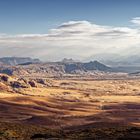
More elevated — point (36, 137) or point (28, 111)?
point (36, 137)

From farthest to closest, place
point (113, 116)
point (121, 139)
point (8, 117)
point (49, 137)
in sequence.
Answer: point (113, 116) < point (8, 117) < point (49, 137) < point (121, 139)

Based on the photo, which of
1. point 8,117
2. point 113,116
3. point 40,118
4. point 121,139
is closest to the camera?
point 121,139

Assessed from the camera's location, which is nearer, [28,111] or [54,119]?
[54,119]

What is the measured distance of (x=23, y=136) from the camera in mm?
58500

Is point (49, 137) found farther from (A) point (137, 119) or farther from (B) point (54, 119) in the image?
(A) point (137, 119)

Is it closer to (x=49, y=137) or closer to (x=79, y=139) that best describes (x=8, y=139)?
(x=49, y=137)

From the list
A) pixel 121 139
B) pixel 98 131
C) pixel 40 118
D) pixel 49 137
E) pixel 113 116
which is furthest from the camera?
pixel 113 116

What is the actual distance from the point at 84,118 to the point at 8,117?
35947 mm

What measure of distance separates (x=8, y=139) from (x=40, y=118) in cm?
10918

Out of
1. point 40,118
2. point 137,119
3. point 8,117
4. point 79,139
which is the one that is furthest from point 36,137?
point 137,119

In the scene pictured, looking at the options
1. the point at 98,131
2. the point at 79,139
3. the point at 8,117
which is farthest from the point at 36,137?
the point at 8,117

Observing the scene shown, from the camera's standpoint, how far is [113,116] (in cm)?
19788

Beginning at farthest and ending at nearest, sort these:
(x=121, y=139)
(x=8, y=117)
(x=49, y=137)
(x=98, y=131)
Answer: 1. (x=8, y=117)
2. (x=98, y=131)
3. (x=49, y=137)
4. (x=121, y=139)

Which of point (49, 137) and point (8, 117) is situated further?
point (8, 117)
